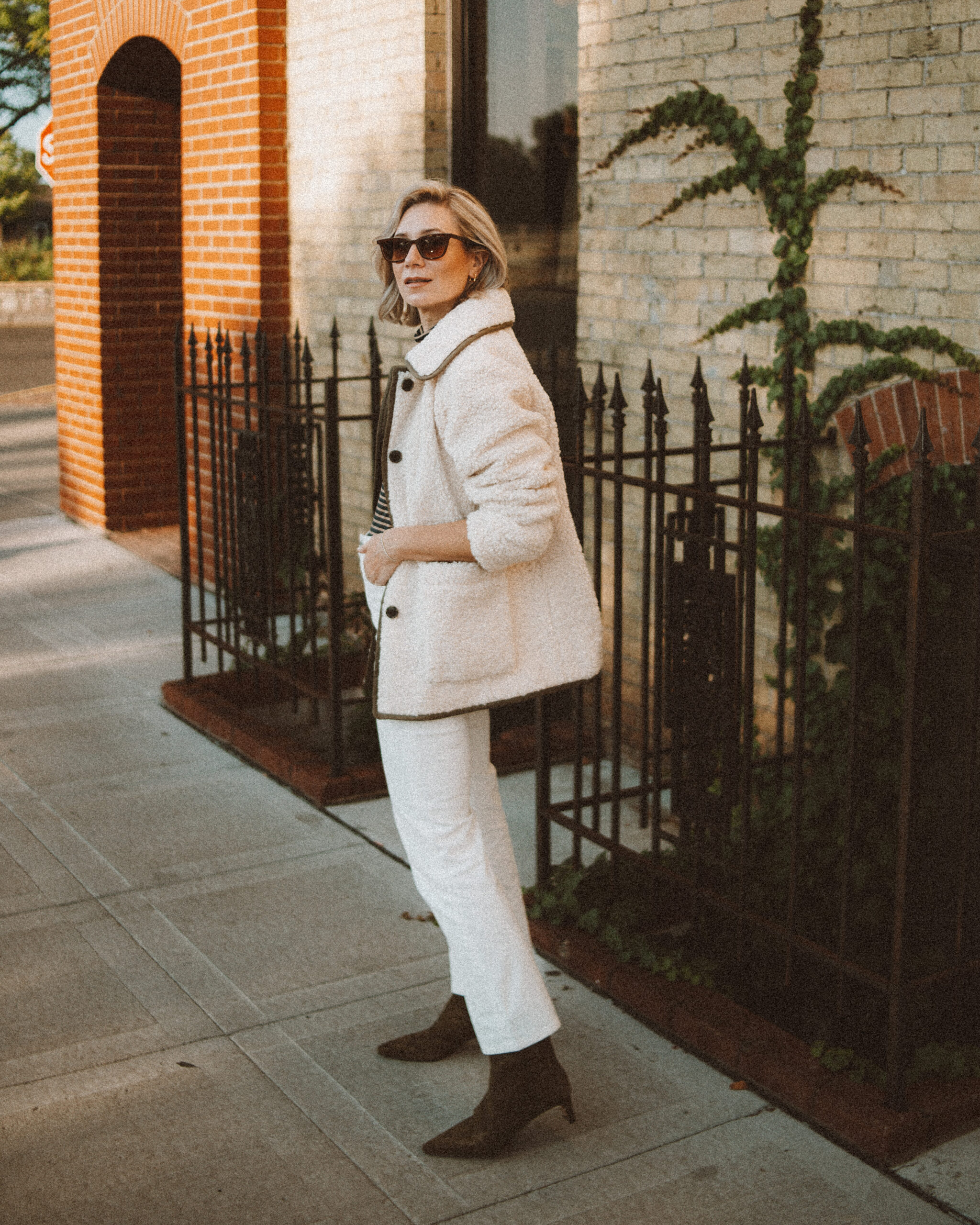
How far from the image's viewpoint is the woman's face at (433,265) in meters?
3.14

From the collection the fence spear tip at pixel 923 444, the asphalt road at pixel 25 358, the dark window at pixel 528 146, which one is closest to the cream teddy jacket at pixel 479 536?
the fence spear tip at pixel 923 444

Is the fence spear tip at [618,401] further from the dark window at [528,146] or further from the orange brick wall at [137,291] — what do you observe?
the orange brick wall at [137,291]

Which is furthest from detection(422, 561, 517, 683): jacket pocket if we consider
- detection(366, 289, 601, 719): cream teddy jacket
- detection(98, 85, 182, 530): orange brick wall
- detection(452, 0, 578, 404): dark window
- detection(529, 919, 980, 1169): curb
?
detection(98, 85, 182, 530): orange brick wall

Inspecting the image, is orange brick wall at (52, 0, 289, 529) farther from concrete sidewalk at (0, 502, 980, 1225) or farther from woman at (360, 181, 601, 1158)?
woman at (360, 181, 601, 1158)

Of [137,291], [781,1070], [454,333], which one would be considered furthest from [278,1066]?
[137,291]

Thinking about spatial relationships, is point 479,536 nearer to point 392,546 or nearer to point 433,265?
A: point 392,546

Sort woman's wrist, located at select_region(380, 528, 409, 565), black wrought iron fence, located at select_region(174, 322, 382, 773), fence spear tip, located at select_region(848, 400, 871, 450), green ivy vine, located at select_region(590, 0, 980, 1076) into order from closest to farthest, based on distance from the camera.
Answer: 1. woman's wrist, located at select_region(380, 528, 409, 565)
2. fence spear tip, located at select_region(848, 400, 871, 450)
3. green ivy vine, located at select_region(590, 0, 980, 1076)
4. black wrought iron fence, located at select_region(174, 322, 382, 773)

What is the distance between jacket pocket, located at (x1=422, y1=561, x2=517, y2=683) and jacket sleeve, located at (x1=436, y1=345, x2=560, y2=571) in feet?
0.26

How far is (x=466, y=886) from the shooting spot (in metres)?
3.22

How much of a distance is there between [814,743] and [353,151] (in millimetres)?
4381

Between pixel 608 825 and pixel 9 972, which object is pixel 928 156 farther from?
pixel 9 972

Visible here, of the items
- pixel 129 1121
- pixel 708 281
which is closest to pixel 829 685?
pixel 708 281

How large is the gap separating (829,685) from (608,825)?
92 centimetres

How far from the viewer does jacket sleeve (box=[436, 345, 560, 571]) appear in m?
3.01
